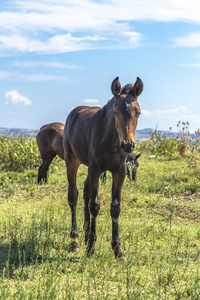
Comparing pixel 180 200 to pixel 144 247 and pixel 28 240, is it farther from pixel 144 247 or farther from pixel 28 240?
pixel 28 240

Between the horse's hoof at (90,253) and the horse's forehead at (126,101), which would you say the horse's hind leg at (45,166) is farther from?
the horse's forehead at (126,101)

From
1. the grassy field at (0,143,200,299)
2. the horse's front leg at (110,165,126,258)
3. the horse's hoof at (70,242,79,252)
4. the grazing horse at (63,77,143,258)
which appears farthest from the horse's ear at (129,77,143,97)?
the horse's hoof at (70,242,79,252)

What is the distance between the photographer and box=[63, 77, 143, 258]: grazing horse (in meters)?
4.68

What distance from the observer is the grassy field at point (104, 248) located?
4148 mm

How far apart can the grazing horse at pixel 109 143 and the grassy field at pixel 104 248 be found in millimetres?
360

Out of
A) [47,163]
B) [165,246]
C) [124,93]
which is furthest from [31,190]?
[124,93]

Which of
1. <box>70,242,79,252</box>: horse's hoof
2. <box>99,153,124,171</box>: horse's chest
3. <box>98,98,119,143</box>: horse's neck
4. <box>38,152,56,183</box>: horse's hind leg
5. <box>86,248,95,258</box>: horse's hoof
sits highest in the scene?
<box>98,98,119,143</box>: horse's neck

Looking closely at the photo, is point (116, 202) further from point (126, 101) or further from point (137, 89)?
point (137, 89)

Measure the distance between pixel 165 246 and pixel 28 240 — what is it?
2304 millimetres

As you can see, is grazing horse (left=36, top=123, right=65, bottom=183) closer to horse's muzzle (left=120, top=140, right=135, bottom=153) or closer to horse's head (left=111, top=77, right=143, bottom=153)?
horse's head (left=111, top=77, right=143, bottom=153)

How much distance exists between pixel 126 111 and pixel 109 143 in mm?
678

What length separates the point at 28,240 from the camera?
5637 mm

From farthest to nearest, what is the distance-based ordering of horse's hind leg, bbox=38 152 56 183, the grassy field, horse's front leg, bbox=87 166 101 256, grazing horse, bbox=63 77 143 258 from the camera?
horse's hind leg, bbox=38 152 56 183 < horse's front leg, bbox=87 166 101 256 < grazing horse, bbox=63 77 143 258 < the grassy field

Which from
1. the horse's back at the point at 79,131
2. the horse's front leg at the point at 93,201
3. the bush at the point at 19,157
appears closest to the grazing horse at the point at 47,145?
the bush at the point at 19,157
